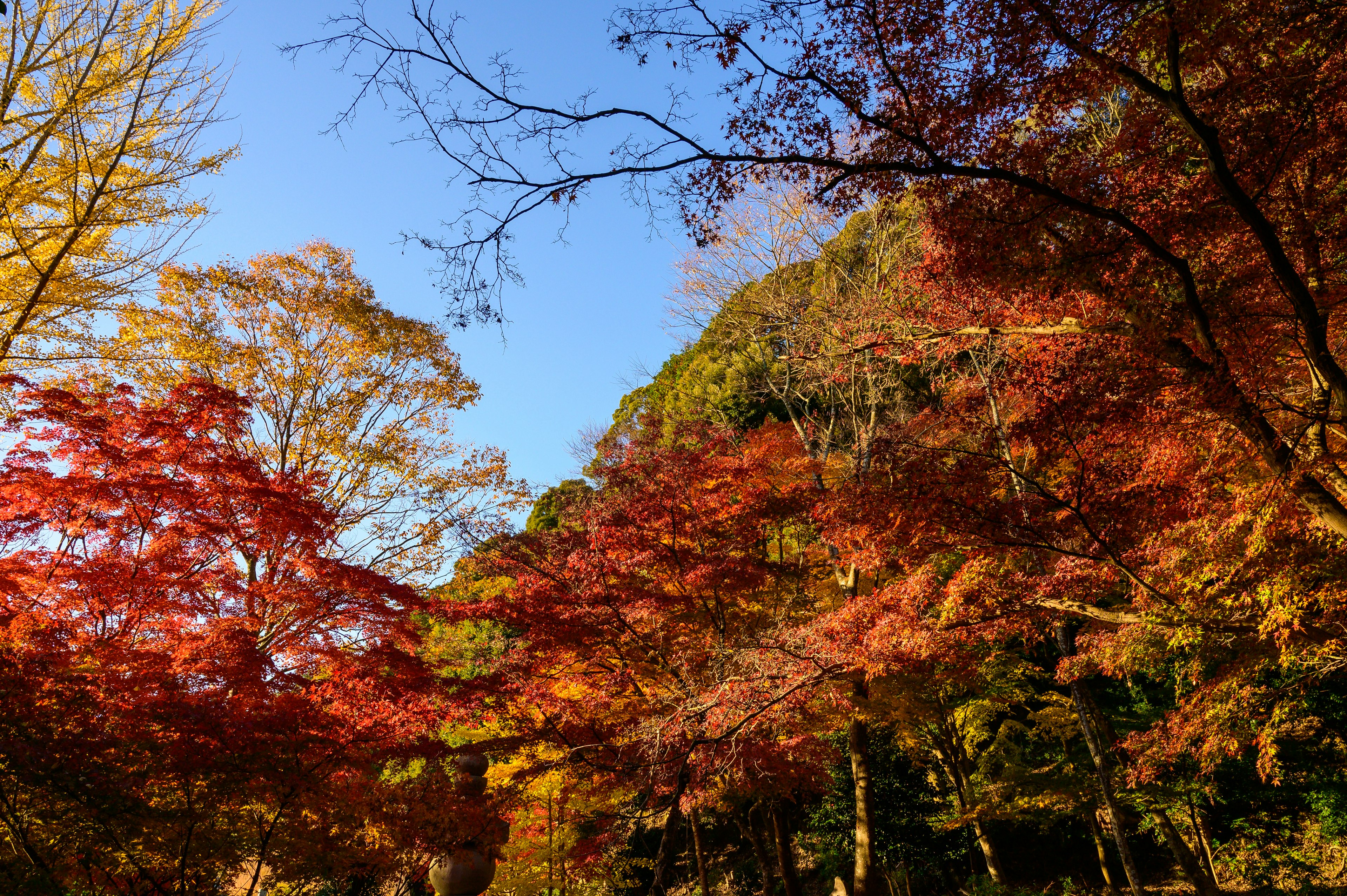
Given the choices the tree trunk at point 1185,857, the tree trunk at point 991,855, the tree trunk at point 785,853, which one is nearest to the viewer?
the tree trunk at point 1185,857

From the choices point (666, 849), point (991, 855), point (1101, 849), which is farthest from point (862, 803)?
point (1101, 849)

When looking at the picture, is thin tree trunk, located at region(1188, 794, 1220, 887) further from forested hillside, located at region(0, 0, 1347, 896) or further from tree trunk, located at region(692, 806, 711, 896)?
tree trunk, located at region(692, 806, 711, 896)

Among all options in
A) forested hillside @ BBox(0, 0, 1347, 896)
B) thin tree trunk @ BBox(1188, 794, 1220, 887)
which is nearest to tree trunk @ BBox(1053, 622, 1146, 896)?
forested hillside @ BBox(0, 0, 1347, 896)

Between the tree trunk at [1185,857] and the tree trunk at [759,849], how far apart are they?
5.72 metres

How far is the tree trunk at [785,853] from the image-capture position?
1065 cm

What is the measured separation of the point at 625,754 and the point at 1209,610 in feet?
18.8

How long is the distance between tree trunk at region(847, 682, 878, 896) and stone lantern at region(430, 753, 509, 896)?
4.81 m

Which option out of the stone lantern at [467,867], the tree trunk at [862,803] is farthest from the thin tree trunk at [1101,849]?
the stone lantern at [467,867]

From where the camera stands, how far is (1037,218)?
3.84m

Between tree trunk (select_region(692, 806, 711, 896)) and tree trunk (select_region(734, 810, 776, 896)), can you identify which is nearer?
tree trunk (select_region(692, 806, 711, 896))

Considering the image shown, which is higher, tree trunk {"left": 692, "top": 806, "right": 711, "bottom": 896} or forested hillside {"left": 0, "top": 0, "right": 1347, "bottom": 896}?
forested hillside {"left": 0, "top": 0, "right": 1347, "bottom": 896}

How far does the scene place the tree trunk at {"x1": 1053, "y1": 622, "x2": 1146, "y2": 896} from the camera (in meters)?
8.95

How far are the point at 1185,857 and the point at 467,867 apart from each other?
9.46 meters

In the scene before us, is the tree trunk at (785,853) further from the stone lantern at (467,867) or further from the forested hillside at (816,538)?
the stone lantern at (467,867)
